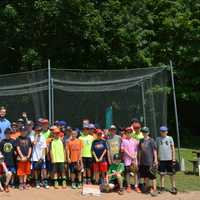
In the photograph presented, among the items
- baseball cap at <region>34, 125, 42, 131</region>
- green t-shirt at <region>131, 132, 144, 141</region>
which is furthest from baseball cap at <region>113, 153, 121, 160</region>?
baseball cap at <region>34, 125, 42, 131</region>

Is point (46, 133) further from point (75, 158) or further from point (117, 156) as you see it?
point (117, 156)

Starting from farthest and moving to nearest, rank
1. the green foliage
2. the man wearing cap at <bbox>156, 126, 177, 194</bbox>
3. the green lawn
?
the green foliage → the green lawn → the man wearing cap at <bbox>156, 126, 177, 194</bbox>

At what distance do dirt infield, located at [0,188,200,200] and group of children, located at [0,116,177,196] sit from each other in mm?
274

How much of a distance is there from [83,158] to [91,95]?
1.92 meters

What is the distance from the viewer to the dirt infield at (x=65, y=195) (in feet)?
42.7

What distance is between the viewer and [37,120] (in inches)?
587

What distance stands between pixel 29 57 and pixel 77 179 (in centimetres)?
1028

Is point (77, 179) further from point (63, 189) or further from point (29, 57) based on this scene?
point (29, 57)

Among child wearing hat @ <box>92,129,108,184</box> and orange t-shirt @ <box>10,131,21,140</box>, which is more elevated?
orange t-shirt @ <box>10,131,21,140</box>

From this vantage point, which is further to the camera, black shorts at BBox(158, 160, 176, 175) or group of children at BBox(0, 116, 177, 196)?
black shorts at BBox(158, 160, 176, 175)

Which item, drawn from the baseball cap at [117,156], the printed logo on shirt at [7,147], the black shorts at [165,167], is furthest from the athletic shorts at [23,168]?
the black shorts at [165,167]

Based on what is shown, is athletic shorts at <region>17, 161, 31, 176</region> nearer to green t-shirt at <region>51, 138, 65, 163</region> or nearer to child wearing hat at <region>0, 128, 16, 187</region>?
child wearing hat at <region>0, 128, 16, 187</region>

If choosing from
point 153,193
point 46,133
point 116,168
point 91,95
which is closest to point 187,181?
point 153,193

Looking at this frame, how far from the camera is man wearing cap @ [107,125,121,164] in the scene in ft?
47.5
